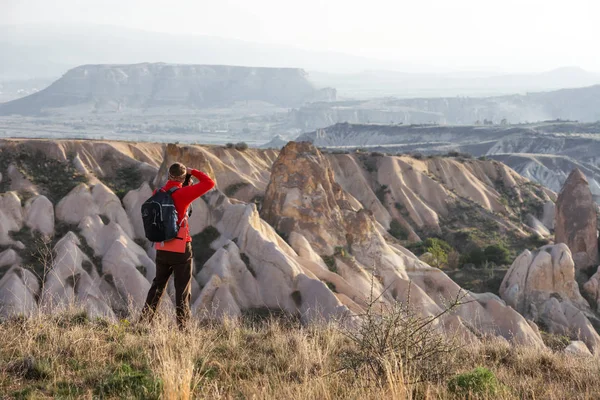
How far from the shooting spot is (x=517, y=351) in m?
9.64

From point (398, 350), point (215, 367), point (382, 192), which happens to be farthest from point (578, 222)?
point (215, 367)

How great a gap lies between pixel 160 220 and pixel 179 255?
0.59 metres

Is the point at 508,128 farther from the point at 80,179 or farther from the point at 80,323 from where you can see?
the point at 80,323

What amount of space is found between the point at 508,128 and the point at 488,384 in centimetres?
→ 15797

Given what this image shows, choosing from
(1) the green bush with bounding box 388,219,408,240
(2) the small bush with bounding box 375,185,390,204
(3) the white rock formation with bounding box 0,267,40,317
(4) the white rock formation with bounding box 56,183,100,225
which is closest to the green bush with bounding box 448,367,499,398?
(3) the white rock formation with bounding box 0,267,40,317

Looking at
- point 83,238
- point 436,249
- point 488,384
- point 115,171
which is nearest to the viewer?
point 488,384

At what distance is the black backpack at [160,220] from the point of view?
8578mm

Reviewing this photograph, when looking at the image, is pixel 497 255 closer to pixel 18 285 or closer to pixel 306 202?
pixel 306 202

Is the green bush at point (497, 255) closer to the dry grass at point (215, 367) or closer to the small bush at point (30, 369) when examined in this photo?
the dry grass at point (215, 367)

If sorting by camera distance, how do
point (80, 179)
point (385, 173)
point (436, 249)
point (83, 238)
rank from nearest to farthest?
point (83, 238), point (80, 179), point (436, 249), point (385, 173)

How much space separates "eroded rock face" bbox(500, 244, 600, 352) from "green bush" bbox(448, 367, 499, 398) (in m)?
29.3

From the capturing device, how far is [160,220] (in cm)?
858

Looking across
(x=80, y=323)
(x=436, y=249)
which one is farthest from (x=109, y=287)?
(x=436, y=249)

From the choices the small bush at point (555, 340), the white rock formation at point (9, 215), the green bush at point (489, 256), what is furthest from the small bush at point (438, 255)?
the white rock formation at point (9, 215)
